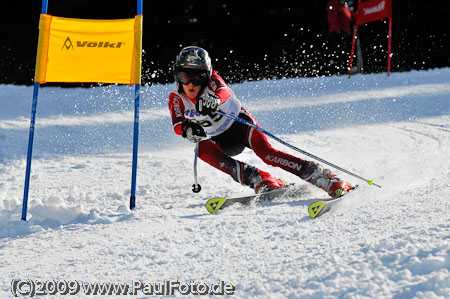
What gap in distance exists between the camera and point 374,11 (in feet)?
36.5

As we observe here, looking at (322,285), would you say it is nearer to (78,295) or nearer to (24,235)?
(78,295)

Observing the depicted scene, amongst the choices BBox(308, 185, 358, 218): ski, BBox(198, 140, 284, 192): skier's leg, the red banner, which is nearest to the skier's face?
BBox(198, 140, 284, 192): skier's leg

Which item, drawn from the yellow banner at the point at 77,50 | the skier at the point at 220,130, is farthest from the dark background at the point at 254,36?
the yellow banner at the point at 77,50

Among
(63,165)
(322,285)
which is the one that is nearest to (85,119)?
(63,165)

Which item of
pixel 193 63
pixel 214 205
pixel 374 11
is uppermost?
pixel 374 11

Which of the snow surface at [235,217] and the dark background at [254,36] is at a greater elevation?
the dark background at [254,36]

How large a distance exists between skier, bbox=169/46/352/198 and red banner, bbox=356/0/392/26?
313 inches

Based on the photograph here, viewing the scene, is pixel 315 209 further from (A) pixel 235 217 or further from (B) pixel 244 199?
(B) pixel 244 199

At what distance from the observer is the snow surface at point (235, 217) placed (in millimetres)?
2135

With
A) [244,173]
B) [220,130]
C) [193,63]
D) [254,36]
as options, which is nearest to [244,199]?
[244,173]

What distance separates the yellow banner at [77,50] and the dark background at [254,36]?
39.9 ft

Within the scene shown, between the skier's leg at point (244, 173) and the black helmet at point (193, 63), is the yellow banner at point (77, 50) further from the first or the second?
the skier's leg at point (244, 173)

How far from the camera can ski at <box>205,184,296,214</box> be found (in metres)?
3.44

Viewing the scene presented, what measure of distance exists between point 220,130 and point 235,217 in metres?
0.90
